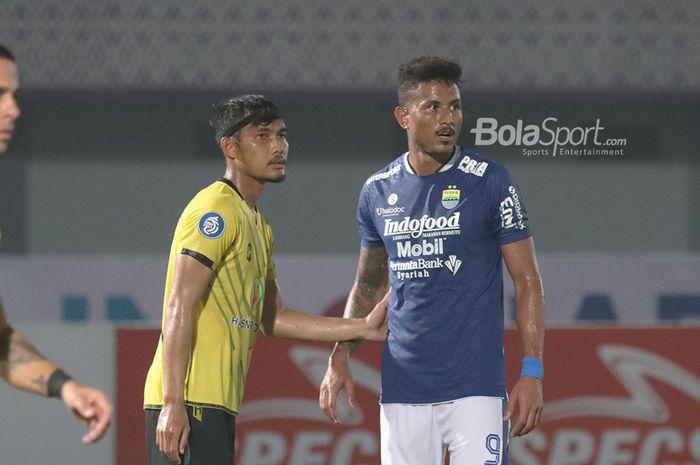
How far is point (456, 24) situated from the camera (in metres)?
11.2

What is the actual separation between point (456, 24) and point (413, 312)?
23.1ft

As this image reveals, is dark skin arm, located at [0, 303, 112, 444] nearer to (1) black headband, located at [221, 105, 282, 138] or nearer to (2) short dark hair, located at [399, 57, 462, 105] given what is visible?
(1) black headband, located at [221, 105, 282, 138]

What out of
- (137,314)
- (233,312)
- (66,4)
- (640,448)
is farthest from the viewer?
(66,4)

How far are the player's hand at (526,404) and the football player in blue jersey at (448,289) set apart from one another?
12mm

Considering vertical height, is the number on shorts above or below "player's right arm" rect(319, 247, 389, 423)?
below

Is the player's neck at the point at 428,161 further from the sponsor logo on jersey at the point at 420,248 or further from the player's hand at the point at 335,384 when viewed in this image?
the player's hand at the point at 335,384

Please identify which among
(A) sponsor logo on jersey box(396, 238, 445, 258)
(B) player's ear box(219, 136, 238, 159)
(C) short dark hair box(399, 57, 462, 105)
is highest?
(C) short dark hair box(399, 57, 462, 105)

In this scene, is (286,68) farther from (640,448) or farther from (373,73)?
(640,448)

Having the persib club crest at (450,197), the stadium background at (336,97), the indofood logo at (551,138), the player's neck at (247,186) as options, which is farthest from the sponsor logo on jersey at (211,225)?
the stadium background at (336,97)

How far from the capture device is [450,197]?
4.45 m

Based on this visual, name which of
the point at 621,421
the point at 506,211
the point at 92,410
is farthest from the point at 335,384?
the point at 621,421

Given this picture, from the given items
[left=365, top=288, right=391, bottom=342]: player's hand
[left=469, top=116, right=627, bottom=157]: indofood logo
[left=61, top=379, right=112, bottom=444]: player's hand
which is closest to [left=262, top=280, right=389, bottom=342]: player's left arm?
[left=365, top=288, right=391, bottom=342]: player's hand

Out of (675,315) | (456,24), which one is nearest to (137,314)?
(675,315)

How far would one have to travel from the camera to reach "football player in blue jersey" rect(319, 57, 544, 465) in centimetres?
437
